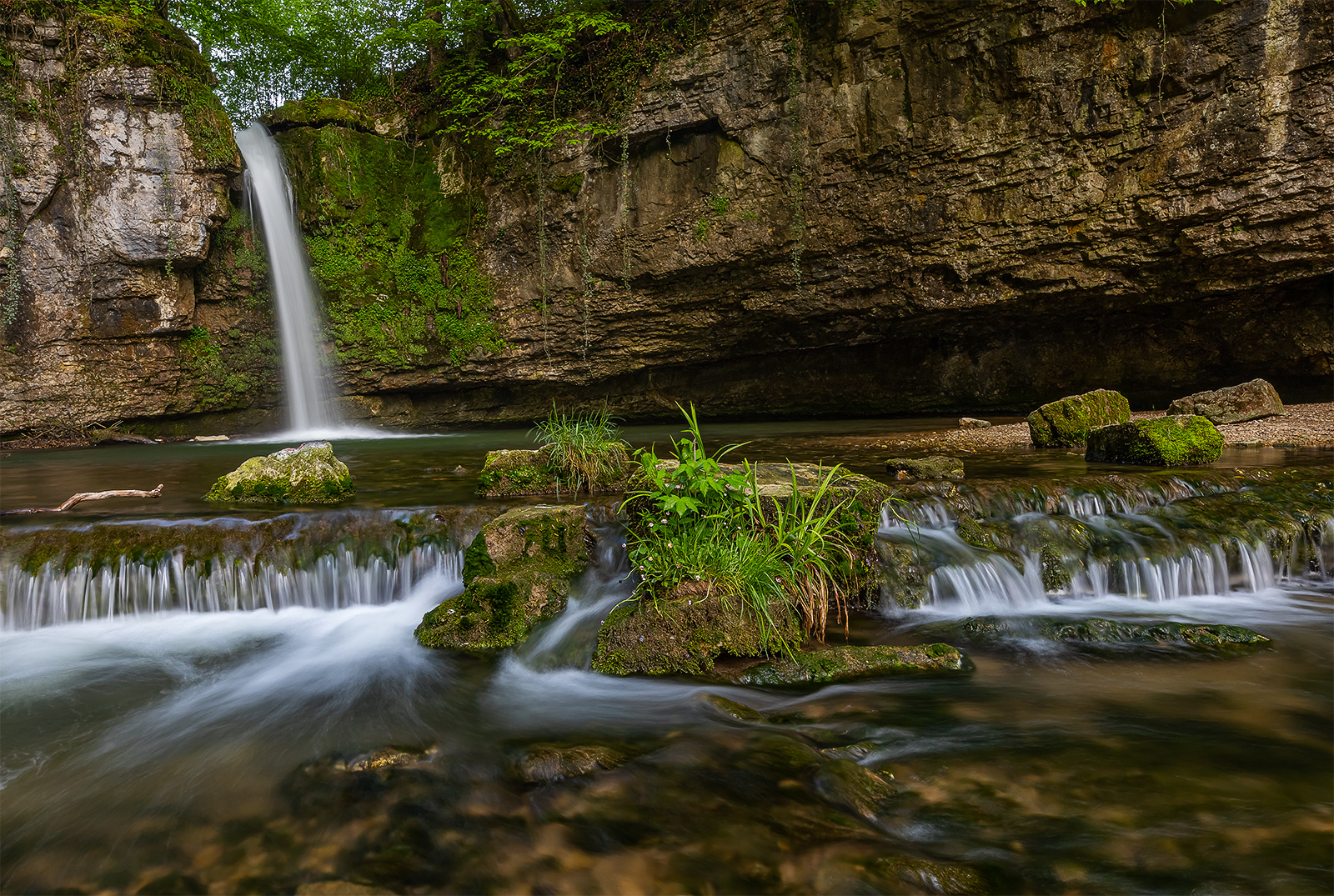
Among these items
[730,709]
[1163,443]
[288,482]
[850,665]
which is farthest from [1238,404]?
[288,482]

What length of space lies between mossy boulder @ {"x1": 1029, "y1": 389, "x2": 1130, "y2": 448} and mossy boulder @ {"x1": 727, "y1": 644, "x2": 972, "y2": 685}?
5.77 m

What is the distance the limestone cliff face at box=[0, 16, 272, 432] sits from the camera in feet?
38.9

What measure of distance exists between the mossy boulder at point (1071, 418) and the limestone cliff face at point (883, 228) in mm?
3866

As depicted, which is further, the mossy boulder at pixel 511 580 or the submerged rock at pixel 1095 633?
the mossy boulder at pixel 511 580

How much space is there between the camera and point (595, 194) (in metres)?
13.2

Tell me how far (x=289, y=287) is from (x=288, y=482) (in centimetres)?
1066

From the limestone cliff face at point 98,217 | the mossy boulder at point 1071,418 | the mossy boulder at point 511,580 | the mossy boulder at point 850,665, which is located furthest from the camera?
the limestone cliff face at point 98,217

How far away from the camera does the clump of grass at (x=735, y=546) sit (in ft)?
10.8

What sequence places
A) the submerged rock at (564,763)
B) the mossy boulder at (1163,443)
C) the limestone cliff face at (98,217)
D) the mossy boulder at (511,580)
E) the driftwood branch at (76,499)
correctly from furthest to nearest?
the limestone cliff face at (98,217), the mossy boulder at (1163,443), the driftwood branch at (76,499), the mossy boulder at (511,580), the submerged rock at (564,763)

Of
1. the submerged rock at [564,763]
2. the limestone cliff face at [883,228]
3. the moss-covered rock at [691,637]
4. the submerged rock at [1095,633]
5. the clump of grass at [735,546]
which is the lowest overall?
the submerged rock at [564,763]

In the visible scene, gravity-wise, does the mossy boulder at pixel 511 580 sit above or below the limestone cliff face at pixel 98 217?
below

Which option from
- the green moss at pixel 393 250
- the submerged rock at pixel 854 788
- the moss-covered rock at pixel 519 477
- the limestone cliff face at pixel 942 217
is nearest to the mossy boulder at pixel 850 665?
the submerged rock at pixel 854 788

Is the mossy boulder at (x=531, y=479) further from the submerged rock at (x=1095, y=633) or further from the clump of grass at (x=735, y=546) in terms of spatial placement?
the submerged rock at (x=1095, y=633)

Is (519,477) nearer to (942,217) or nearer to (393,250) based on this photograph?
(942,217)
